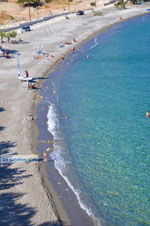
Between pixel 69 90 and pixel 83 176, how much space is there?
2322cm

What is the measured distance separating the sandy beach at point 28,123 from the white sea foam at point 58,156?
5.21ft

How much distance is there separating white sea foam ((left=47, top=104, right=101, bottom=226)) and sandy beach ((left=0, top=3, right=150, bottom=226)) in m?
1.59

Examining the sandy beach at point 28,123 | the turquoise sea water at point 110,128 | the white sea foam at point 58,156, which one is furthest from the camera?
the turquoise sea water at point 110,128

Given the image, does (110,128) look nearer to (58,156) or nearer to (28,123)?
(58,156)

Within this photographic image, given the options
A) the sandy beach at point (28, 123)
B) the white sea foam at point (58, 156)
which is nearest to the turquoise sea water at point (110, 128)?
the white sea foam at point (58, 156)

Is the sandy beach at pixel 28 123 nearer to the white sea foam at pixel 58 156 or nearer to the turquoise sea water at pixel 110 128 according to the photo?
the white sea foam at pixel 58 156

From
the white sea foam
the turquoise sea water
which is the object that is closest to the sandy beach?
the white sea foam

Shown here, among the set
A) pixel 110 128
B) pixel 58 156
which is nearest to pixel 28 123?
pixel 58 156

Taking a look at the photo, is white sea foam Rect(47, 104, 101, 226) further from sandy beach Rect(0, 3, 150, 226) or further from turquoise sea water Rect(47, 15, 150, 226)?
sandy beach Rect(0, 3, 150, 226)

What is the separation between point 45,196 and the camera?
97.9ft

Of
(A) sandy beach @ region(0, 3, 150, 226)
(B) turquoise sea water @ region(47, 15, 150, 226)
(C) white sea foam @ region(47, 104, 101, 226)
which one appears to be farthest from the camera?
(B) turquoise sea water @ region(47, 15, 150, 226)

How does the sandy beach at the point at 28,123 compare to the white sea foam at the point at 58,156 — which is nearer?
the sandy beach at the point at 28,123

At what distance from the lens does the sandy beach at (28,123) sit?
91.8 ft

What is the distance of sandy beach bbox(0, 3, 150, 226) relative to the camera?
91.8 ft
